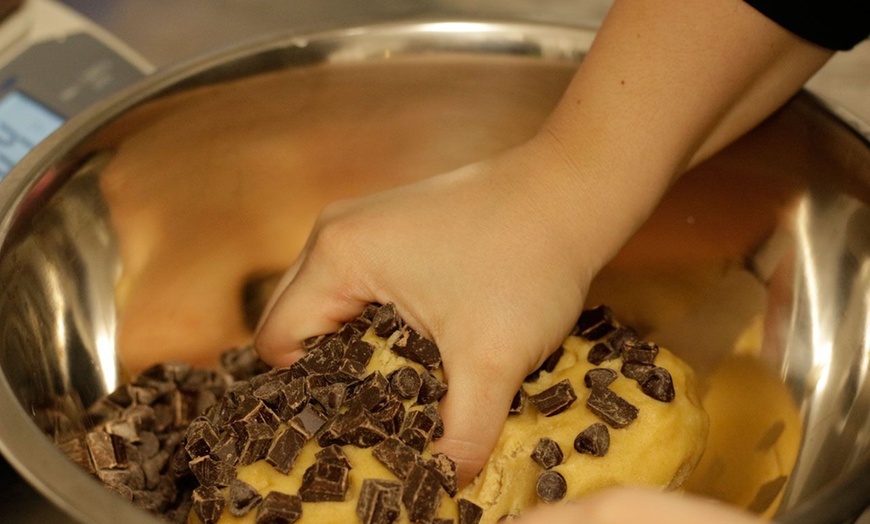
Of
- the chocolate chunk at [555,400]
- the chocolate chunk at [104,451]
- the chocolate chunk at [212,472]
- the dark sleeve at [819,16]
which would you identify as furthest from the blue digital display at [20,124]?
the dark sleeve at [819,16]

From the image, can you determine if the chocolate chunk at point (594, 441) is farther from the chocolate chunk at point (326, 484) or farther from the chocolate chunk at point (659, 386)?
the chocolate chunk at point (326, 484)

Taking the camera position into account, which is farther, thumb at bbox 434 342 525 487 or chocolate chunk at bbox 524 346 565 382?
chocolate chunk at bbox 524 346 565 382

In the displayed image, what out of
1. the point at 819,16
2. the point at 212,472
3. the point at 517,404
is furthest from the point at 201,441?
the point at 819,16

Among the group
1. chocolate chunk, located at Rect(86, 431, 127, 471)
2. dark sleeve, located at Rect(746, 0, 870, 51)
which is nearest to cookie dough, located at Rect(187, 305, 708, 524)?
chocolate chunk, located at Rect(86, 431, 127, 471)

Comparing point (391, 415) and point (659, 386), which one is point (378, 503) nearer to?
point (391, 415)

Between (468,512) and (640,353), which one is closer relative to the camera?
(468,512)

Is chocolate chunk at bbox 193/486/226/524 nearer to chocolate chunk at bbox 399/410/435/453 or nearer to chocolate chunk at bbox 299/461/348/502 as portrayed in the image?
chocolate chunk at bbox 299/461/348/502

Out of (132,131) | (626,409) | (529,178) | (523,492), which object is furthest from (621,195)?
(132,131)
